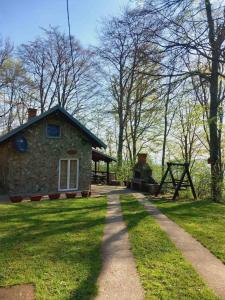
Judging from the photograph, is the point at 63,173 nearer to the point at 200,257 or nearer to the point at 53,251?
the point at 53,251

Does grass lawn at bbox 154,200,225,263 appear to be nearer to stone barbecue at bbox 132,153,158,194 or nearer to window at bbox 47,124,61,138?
stone barbecue at bbox 132,153,158,194

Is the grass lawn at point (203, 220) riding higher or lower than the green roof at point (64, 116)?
lower

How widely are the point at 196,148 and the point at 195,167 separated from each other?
441cm

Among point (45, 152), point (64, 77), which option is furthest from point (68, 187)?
point (64, 77)

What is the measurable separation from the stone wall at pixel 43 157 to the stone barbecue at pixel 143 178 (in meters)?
3.06

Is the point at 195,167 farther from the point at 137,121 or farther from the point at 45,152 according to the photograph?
the point at 45,152

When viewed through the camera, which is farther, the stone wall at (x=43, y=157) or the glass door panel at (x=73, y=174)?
the glass door panel at (x=73, y=174)

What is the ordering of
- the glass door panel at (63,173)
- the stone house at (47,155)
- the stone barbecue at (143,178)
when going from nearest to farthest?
1. the stone house at (47,155)
2. the glass door panel at (63,173)
3. the stone barbecue at (143,178)

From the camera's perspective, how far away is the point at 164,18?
1183 centimetres

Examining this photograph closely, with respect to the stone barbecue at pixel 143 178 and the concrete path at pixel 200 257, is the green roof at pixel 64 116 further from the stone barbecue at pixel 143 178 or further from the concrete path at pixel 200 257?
the concrete path at pixel 200 257

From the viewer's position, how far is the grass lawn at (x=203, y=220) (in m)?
6.71

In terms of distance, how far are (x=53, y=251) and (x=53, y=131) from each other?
11308 mm

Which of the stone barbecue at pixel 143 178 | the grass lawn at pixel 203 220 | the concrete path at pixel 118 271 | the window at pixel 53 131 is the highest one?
the window at pixel 53 131

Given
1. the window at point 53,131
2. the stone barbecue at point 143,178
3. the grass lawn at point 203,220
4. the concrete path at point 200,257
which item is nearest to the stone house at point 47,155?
the window at point 53,131
